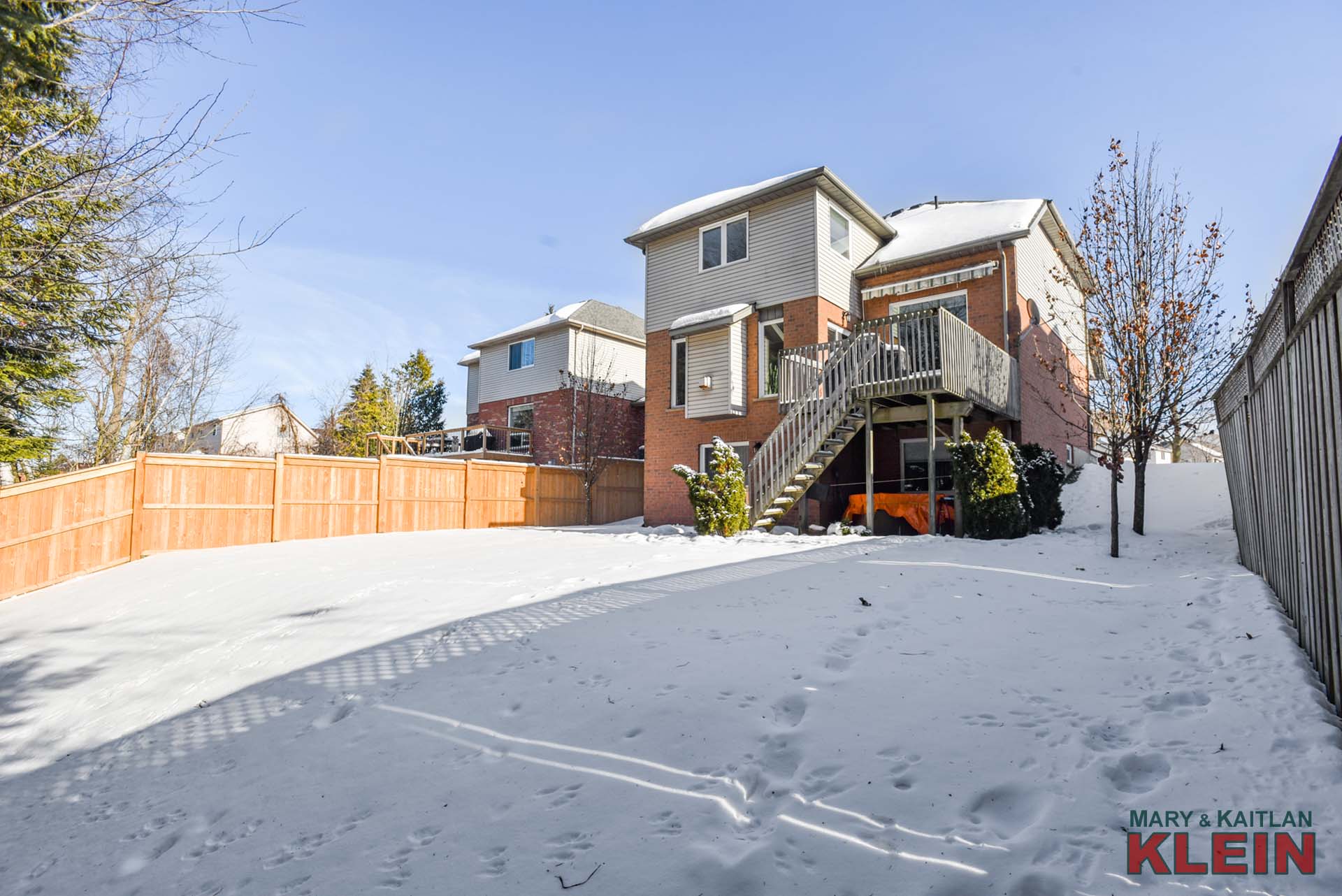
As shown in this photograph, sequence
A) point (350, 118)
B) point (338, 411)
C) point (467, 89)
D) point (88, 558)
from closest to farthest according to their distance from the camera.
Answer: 1. point (350, 118)
2. point (88, 558)
3. point (467, 89)
4. point (338, 411)

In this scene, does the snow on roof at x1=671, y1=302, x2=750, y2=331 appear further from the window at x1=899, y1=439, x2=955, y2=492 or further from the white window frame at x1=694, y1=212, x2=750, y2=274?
the window at x1=899, y1=439, x2=955, y2=492

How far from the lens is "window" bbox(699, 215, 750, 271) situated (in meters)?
16.2

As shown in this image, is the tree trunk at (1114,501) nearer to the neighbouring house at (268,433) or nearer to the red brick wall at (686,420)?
the red brick wall at (686,420)

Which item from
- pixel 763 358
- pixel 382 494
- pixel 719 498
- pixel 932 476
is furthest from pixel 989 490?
pixel 382 494

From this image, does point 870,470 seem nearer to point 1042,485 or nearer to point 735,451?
point 1042,485

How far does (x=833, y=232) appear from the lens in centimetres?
1545

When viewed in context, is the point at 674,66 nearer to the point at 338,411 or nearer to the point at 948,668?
the point at 948,668

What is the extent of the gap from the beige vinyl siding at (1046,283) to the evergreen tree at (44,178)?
1490cm

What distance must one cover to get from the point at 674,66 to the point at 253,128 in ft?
26.7

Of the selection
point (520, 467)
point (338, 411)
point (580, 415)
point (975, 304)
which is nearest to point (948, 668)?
point (975, 304)

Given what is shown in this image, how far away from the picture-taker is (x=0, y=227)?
580 cm

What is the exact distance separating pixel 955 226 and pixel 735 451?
24.5 feet

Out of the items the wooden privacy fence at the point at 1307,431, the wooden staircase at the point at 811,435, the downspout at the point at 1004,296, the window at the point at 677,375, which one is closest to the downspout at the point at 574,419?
the window at the point at 677,375

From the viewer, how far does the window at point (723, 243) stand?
1619 cm
